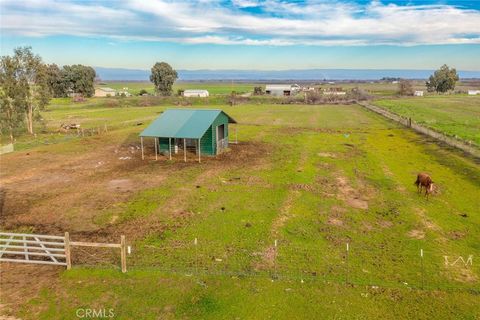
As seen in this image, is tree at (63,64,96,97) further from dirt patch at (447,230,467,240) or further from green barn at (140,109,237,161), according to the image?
dirt patch at (447,230,467,240)

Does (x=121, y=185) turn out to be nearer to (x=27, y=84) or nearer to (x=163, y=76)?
(x=27, y=84)

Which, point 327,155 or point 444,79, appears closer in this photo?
point 327,155

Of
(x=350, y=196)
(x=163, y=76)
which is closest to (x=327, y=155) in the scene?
(x=350, y=196)

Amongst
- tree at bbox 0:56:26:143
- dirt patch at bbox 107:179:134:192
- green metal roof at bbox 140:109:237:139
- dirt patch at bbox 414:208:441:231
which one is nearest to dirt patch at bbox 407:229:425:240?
dirt patch at bbox 414:208:441:231

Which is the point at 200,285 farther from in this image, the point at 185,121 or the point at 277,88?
the point at 277,88

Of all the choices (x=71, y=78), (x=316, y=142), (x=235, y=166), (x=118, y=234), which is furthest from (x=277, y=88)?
(x=118, y=234)
